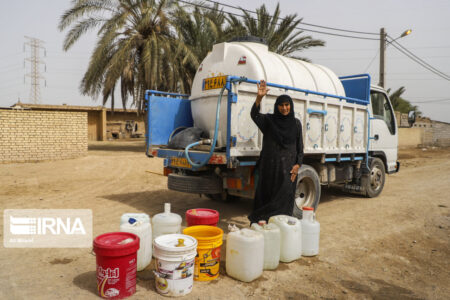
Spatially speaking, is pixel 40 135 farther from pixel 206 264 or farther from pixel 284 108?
pixel 206 264

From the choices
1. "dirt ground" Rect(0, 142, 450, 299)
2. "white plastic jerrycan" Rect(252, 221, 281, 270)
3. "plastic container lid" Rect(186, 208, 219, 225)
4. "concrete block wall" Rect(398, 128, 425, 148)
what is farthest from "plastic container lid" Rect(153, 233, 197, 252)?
"concrete block wall" Rect(398, 128, 425, 148)

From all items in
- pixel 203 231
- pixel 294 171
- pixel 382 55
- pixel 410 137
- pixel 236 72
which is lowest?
pixel 203 231

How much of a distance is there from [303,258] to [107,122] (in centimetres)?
2581

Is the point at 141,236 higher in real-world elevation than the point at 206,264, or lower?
higher

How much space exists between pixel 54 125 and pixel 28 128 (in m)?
0.82

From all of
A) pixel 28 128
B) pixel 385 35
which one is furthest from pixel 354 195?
pixel 385 35

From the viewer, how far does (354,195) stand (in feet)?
26.4

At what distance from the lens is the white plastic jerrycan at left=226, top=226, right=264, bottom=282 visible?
3.20m

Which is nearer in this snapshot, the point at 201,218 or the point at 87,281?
the point at 87,281

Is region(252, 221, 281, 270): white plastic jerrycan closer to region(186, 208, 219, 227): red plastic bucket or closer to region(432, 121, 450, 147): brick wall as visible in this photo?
region(186, 208, 219, 227): red plastic bucket

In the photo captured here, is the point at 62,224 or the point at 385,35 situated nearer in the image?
the point at 62,224

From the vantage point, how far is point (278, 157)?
4.30 metres

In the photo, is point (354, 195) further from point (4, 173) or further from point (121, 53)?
point (121, 53)

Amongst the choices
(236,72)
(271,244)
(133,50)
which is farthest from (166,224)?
(133,50)
